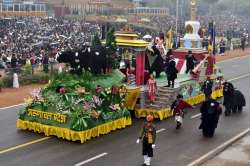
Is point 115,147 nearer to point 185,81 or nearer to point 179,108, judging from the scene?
point 179,108

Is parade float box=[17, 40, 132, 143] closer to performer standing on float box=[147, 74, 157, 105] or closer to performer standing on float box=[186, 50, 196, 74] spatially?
performer standing on float box=[147, 74, 157, 105]

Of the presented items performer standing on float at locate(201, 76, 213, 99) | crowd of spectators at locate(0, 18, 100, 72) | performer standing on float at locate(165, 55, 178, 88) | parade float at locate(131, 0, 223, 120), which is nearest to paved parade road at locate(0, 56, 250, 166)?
parade float at locate(131, 0, 223, 120)

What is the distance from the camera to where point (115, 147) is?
16.1 m

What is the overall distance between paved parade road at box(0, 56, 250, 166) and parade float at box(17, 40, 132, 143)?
13.3 inches

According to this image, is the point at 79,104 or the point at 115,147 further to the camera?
the point at 79,104

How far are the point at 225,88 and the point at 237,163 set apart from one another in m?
7.22

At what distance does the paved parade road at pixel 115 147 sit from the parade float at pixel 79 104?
13.3 inches

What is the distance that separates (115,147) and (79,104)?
1.92m

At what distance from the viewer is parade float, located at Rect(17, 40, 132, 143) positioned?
16.5 metres

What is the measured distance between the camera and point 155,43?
23703 millimetres

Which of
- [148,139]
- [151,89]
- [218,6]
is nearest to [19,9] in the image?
[151,89]

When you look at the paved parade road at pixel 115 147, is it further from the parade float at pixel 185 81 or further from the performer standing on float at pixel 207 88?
the performer standing on float at pixel 207 88

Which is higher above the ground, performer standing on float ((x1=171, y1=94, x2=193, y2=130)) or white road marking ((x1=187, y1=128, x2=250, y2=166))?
performer standing on float ((x1=171, y1=94, x2=193, y2=130))

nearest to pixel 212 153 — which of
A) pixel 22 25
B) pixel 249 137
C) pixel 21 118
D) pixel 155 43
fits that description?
pixel 249 137
